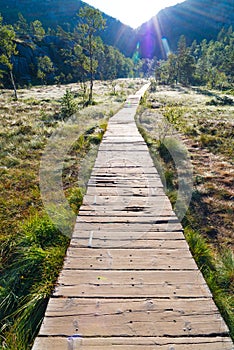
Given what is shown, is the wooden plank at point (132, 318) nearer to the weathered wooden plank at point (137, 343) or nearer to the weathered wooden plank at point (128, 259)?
the weathered wooden plank at point (137, 343)

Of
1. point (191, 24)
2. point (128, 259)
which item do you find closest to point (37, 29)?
point (128, 259)

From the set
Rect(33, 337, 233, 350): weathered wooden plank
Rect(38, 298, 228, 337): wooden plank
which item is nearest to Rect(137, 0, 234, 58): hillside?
Rect(38, 298, 228, 337): wooden plank

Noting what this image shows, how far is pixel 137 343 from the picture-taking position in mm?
1917

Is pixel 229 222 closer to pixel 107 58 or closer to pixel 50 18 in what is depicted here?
pixel 107 58

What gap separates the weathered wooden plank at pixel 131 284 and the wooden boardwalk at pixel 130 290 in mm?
11

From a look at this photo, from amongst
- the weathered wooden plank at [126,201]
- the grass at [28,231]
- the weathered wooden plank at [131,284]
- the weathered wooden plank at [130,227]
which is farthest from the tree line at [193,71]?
the weathered wooden plank at [131,284]

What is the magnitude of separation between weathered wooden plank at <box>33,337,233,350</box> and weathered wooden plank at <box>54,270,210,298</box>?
431 mm

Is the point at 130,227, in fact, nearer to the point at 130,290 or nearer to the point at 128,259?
the point at 128,259

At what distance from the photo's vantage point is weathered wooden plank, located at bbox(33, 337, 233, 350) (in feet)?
6.21

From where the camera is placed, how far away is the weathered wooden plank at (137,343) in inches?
74.5

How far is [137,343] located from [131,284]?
617mm

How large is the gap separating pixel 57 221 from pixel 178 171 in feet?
13.6

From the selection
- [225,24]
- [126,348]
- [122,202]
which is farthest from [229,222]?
[225,24]

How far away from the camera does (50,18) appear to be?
155500 mm
